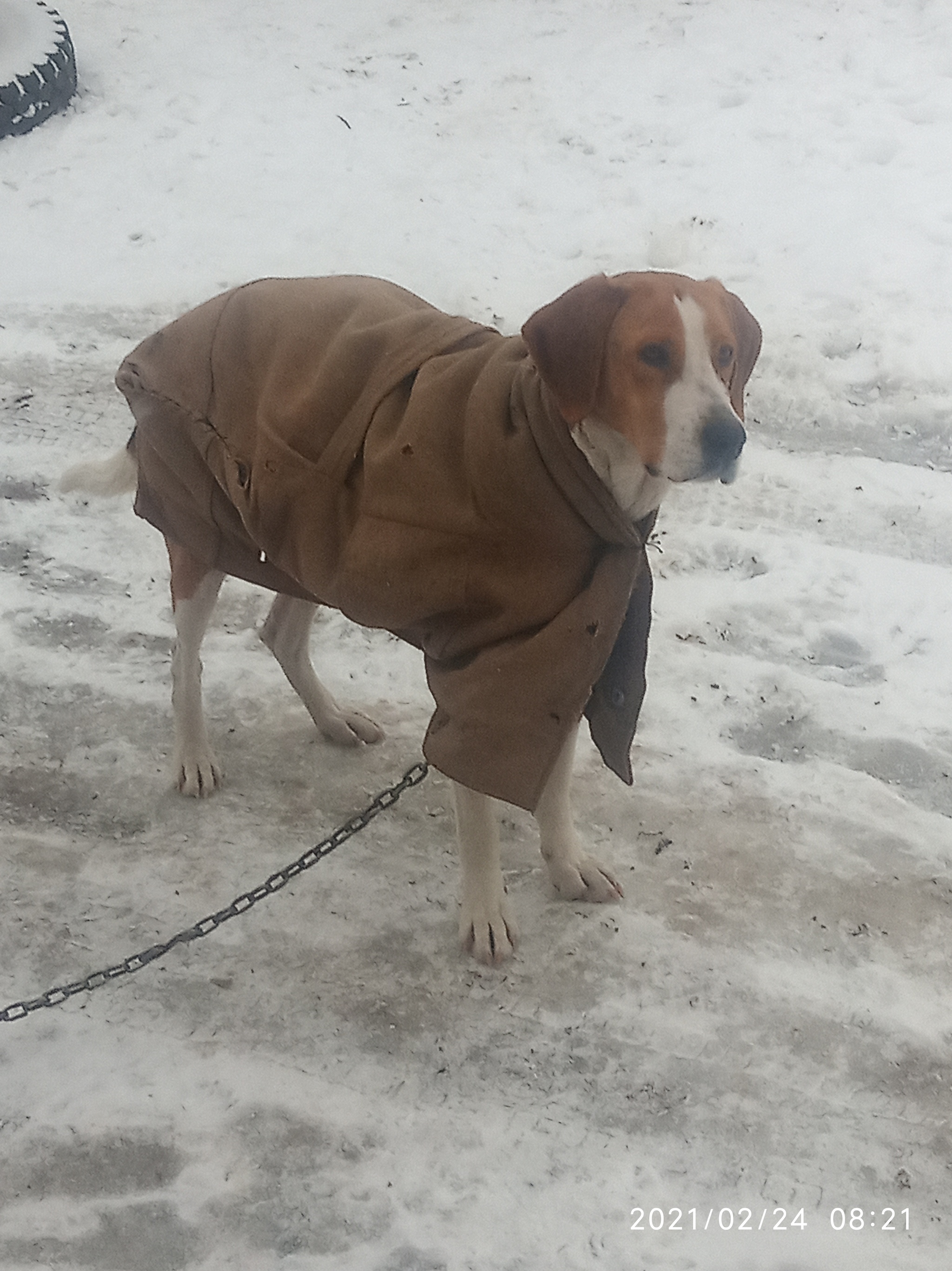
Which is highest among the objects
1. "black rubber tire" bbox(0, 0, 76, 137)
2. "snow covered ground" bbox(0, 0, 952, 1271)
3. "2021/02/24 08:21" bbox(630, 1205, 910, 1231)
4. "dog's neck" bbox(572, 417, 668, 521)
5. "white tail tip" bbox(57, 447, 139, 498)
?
"black rubber tire" bbox(0, 0, 76, 137)

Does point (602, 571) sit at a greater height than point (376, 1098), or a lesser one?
greater

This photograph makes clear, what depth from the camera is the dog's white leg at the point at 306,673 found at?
3092 mm

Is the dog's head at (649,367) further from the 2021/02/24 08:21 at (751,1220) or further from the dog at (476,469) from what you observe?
the 2021/02/24 08:21 at (751,1220)

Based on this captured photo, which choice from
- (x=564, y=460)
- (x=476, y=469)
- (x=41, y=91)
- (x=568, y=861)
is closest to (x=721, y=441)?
(x=564, y=460)

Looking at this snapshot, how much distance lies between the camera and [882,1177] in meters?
2.20

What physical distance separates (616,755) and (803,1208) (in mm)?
974

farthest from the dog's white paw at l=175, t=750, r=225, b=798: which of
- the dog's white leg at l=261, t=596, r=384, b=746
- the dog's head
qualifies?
the dog's head

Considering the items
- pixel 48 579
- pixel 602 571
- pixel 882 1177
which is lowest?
pixel 882 1177

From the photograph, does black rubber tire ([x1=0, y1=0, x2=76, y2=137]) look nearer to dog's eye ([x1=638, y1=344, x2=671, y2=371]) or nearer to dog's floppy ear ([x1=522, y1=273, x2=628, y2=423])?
dog's floppy ear ([x1=522, y1=273, x2=628, y2=423])

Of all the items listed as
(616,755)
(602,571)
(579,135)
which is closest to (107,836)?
(616,755)

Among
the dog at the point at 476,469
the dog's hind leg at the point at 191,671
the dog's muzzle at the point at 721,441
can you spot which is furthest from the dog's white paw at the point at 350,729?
the dog's muzzle at the point at 721,441

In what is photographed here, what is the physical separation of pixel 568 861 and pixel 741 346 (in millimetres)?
1330

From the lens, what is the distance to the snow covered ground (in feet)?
7.02

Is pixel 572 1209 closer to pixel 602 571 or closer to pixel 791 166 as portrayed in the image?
pixel 602 571
